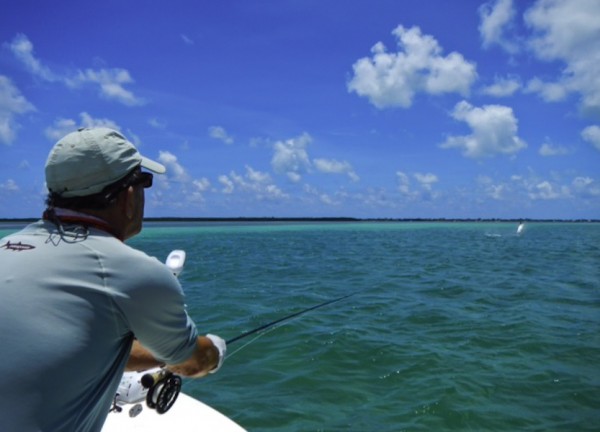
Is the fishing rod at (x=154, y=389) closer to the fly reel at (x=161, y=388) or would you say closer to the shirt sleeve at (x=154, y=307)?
the fly reel at (x=161, y=388)

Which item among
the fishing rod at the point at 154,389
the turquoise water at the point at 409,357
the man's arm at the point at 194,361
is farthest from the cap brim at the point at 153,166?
the turquoise water at the point at 409,357

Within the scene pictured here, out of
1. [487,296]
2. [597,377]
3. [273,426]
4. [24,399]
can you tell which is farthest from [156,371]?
[487,296]

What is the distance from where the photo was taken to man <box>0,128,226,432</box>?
1.48 meters

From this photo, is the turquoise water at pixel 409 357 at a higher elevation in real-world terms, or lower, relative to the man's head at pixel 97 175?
lower

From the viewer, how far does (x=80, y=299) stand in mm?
1525

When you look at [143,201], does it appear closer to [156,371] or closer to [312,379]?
[156,371]

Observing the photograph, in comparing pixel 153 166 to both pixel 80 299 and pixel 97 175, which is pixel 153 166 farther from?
pixel 80 299

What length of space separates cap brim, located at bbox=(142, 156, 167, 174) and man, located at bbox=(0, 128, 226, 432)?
20 centimetres

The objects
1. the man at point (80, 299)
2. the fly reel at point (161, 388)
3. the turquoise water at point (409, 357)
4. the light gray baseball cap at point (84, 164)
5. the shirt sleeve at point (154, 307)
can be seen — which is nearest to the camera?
the man at point (80, 299)

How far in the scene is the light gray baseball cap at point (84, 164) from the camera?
1.74 meters

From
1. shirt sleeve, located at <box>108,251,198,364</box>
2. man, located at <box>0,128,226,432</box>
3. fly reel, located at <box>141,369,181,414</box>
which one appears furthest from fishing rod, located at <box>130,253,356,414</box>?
shirt sleeve, located at <box>108,251,198,364</box>

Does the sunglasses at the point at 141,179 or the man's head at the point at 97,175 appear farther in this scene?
the sunglasses at the point at 141,179

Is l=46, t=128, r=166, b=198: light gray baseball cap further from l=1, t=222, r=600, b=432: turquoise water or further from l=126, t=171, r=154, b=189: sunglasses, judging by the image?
l=1, t=222, r=600, b=432: turquoise water

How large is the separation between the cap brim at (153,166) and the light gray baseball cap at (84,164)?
0.92 feet
